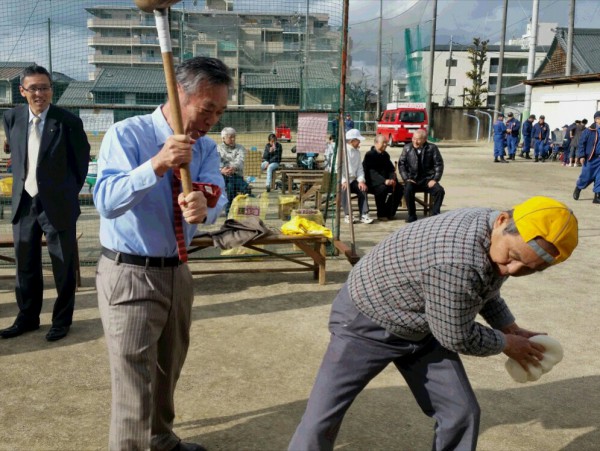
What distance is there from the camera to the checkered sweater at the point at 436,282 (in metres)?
2.03

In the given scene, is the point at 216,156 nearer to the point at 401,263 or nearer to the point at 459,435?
the point at 401,263

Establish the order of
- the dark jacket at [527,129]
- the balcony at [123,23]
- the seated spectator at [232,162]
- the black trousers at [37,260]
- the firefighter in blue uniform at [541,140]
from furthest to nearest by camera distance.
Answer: the dark jacket at [527,129], the firefighter in blue uniform at [541,140], the seated spectator at [232,162], the balcony at [123,23], the black trousers at [37,260]

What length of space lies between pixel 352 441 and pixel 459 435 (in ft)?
3.43

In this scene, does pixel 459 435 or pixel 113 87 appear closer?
pixel 459 435

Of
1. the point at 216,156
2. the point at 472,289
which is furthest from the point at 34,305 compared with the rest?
the point at 472,289

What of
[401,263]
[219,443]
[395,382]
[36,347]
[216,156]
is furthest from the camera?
[36,347]

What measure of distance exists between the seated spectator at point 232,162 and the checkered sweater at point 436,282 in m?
6.62

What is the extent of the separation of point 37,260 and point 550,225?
3900 mm

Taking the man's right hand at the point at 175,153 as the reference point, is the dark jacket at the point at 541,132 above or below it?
above

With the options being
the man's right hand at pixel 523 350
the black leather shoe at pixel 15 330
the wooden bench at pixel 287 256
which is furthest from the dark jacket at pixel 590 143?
the black leather shoe at pixel 15 330

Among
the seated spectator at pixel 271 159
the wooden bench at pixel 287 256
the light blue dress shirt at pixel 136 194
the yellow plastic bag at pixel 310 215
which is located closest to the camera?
the light blue dress shirt at pixel 136 194

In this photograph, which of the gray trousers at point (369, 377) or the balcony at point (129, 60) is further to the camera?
the balcony at point (129, 60)

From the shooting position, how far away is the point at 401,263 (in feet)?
7.18

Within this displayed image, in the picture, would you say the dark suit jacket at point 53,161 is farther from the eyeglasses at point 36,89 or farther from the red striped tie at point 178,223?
the red striped tie at point 178,223
